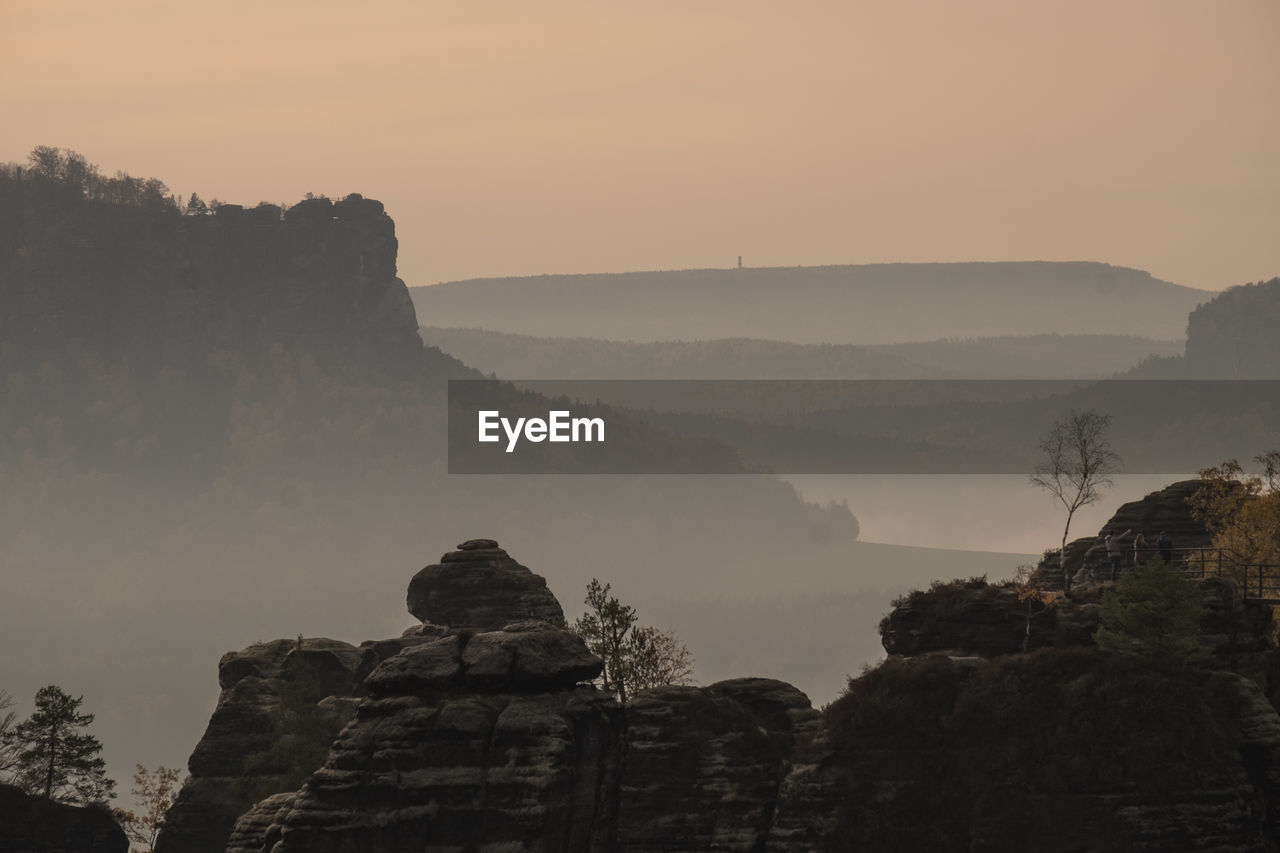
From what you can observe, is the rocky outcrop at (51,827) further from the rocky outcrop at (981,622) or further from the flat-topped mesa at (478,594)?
the rocky outcrop at (981,622)

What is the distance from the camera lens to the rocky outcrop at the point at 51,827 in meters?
143

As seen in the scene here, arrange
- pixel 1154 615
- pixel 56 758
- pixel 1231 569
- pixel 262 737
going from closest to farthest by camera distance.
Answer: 1. pixel 1154 615
2. pixel 1231 569
3. pixel 262 737
4. pixel 56 758

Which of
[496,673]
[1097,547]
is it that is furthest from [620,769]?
[1097,547]

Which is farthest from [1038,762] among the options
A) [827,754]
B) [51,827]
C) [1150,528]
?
[51,827]

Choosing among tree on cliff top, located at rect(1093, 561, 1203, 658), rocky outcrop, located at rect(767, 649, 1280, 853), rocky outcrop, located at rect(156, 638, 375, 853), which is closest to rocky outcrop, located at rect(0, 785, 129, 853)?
rocky outcrop, located at rect(156, 638, 375, 853)

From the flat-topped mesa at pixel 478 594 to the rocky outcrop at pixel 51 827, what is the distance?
1164 inches

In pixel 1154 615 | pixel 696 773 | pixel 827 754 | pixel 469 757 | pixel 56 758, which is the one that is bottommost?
pixel 56 758

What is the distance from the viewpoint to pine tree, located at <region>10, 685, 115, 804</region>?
156 metres

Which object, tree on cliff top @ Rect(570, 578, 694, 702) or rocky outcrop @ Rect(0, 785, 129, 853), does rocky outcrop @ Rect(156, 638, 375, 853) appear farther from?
tree on cliff top @ Rect(570, 578, 694, 702)

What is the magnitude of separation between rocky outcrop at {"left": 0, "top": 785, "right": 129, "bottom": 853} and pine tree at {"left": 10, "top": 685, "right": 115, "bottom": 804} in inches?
284

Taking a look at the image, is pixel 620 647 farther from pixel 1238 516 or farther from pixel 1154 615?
pixel 1154 615

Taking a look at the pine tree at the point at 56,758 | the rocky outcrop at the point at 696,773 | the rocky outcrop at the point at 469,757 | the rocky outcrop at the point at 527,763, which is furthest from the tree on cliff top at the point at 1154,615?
the pine tree at the point at 56,758

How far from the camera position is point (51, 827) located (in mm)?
144875

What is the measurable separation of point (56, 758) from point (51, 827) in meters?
12.5
